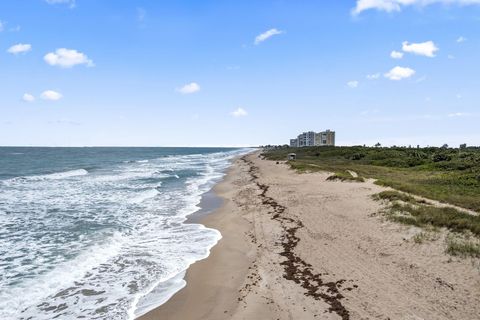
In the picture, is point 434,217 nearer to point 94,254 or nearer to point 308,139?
point 94,254

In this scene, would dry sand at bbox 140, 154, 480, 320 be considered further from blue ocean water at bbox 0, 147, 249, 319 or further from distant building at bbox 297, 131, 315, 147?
distant building at bbox 297, 131, 315, 147

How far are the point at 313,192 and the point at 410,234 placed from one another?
12772 millimetres

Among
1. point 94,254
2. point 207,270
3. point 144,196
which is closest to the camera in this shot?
point 207,270

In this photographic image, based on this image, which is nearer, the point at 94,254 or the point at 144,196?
the point at 94,254

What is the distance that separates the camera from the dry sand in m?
9.62

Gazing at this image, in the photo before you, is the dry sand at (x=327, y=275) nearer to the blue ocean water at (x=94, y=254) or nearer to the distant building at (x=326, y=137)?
the blue ocean water at (x=94, y=254)

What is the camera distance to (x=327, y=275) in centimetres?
1183

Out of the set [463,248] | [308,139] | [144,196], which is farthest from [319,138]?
[463,248]

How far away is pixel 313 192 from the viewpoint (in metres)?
28.1

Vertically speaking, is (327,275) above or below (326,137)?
below

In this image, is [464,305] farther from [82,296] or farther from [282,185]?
[282,185]

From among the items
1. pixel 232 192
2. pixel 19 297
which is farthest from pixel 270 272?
pixel 232 192

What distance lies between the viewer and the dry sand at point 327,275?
962 cm

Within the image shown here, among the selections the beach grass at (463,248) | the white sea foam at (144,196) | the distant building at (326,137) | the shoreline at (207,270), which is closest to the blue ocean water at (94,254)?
the shoreline at (207,270)
